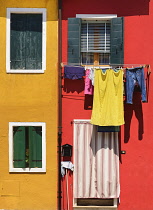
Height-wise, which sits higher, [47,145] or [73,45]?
[73,45]

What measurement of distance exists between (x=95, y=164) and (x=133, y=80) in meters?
2.78

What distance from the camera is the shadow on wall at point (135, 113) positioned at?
8.33 m

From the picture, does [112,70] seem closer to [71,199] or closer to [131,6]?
[131,6]

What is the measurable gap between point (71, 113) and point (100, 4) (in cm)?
346

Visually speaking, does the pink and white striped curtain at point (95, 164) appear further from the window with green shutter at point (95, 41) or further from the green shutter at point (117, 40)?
the green shutter at point (117, 40)

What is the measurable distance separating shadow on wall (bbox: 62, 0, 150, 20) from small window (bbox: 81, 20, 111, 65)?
0.38 meters

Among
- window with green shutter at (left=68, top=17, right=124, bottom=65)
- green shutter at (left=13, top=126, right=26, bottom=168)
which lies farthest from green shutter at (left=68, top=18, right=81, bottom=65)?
green shutter at (left=13, top=126, right=26, bottom=168)

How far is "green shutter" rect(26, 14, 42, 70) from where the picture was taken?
835 cm

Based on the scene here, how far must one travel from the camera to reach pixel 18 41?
27.5 ft

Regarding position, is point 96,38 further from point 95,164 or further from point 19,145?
point 19,145

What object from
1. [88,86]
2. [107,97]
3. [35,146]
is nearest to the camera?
[107,97]

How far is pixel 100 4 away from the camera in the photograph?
8.39 metres

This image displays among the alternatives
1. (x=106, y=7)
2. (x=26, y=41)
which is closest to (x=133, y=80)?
(x=106, y=7)

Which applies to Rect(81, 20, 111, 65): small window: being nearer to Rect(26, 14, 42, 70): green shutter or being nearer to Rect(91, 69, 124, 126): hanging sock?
Rect(91, 69, 124, 126): hanging sock
